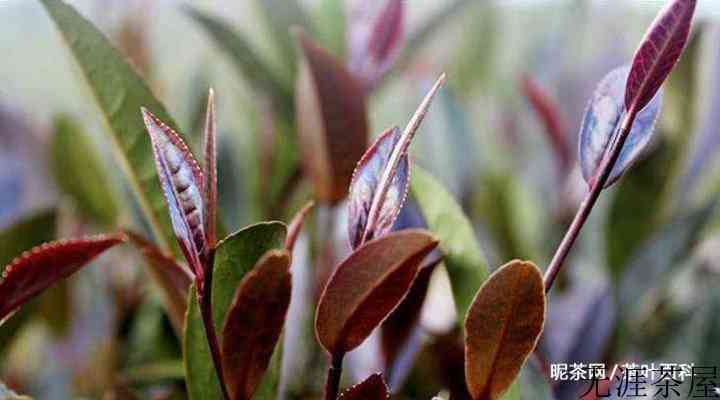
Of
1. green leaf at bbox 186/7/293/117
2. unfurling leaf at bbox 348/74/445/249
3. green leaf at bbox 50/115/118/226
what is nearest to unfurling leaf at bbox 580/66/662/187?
unfurling leaf at bbox 348/74/445/249

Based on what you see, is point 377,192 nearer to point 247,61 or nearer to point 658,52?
point 658,52

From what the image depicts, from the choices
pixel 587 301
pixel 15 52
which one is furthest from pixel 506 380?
pixel 15 52

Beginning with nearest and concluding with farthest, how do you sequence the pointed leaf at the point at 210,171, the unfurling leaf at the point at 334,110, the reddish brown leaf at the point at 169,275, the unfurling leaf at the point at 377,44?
the pointed leaf at the point at 210,171 < the reddish brown leaf at the point at 169,275 < the unfurling leaf at the point at 334,110 < the unfurling leaf at the point at 377,44

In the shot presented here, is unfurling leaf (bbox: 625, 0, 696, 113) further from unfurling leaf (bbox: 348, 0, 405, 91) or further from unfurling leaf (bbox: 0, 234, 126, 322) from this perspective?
unfurling leaf (bbox: 348, 0, 405, 91)

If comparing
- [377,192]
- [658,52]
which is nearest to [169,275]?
[377,192]

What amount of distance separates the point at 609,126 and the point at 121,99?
32cm

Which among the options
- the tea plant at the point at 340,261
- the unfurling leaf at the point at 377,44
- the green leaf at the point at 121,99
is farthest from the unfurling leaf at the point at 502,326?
Answer: the unfurling leaf at the point at 377,44

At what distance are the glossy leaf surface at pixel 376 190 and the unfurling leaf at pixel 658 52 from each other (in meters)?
0.12

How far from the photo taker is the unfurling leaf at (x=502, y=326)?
1.58ft

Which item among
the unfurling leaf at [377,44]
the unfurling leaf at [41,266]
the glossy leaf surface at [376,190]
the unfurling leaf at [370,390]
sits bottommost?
the unfurling leaf at [370,390]

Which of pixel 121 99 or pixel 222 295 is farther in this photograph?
pixel 121 99

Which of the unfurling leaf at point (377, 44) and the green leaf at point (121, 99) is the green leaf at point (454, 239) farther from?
the unfurling leaf at point (377, 44)

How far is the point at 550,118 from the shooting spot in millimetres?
1007

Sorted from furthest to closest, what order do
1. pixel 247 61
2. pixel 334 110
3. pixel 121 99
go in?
1. pixel 247 61
2. pixel 334 110
3. pixel 121 99
